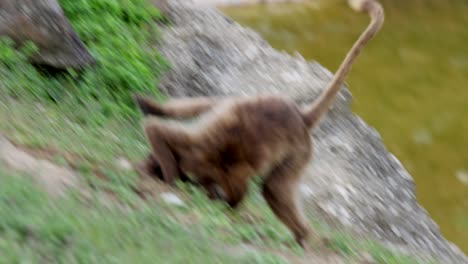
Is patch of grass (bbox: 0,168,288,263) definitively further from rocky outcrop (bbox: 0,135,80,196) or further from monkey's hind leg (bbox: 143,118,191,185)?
monkey's hind leg (bbox: 143,118,191,185)

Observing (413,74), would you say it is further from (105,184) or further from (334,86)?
(105,184)

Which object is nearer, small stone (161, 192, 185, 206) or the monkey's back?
small stone (161, 192, 185, 206)

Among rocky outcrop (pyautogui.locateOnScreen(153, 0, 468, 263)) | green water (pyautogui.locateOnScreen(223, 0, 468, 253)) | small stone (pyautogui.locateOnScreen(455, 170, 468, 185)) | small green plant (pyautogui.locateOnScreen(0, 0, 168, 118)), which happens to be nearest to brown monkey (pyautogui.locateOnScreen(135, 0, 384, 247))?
small green plant (pyautogui.locateOnScreen(0, 0, 168, 118))

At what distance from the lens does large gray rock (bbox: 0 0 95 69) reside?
279 inches

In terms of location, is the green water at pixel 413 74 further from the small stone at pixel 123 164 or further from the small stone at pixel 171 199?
the small stone at pixel 171 199

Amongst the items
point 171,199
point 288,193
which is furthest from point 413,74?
point 171,199

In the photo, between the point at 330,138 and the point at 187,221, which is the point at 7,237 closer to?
the point at 187,221

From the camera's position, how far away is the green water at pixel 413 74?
36.5 ft

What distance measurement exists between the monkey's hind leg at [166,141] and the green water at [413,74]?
533cm

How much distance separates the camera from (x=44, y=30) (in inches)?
284

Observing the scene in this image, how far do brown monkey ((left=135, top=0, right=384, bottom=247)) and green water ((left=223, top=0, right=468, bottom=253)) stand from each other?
4.87 meters

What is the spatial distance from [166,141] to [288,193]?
0.83 metres

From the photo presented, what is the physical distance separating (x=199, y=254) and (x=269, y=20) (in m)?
12.6

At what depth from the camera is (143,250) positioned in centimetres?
372
